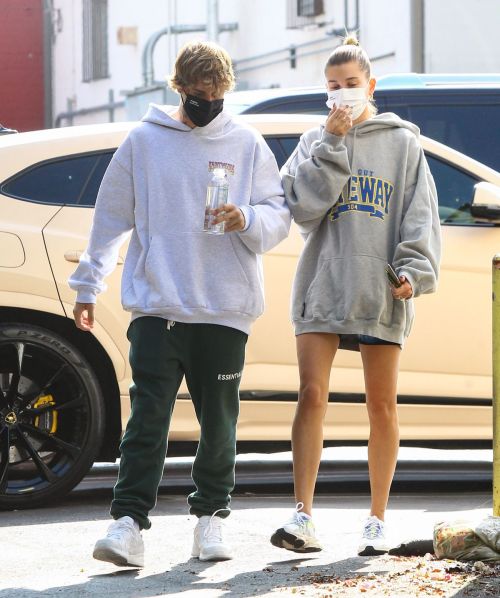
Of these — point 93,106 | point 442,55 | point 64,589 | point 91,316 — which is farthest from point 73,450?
point 93,106

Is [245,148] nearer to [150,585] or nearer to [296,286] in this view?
[296,286]

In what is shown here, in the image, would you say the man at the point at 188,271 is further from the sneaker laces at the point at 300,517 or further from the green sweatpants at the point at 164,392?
the sneaker laces at the point at 300,517

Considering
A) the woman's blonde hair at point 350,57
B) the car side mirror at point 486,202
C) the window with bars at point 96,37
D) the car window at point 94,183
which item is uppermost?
the window with bars at point 96,37

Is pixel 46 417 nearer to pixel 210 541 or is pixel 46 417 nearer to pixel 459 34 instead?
pixel 210 541

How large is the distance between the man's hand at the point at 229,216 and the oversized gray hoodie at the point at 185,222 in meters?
0.05

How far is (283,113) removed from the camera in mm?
7457

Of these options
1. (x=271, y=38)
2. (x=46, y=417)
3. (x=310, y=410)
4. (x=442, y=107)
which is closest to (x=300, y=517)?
(x=310, y=410)

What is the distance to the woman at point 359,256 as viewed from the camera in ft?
16.2

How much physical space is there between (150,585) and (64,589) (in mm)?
257

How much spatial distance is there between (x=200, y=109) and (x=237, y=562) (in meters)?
1.49

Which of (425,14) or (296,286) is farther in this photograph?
(425,14)

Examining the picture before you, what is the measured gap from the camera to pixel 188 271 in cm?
479

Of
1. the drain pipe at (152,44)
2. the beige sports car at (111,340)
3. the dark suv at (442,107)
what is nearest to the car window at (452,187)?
the beige sports car at (111,340)

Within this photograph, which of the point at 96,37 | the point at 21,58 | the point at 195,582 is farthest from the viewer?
the point at 21,58
